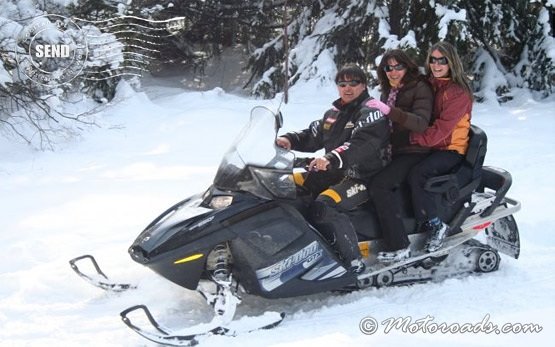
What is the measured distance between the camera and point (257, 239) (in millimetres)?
3443

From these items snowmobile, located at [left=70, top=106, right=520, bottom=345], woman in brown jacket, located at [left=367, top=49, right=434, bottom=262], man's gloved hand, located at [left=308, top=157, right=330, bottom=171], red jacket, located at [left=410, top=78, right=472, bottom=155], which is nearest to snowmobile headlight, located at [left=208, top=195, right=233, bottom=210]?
snowmobile, located at [left=70, top=106, right=520, bottom=345]

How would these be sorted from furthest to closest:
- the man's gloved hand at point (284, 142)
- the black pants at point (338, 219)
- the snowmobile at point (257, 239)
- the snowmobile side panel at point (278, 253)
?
the man's gloved hand at point (284, 142) < the black pants at point (338, 219) < the snowmobile side panel at point (278, 253) < the snowmobile at point (257, 239)

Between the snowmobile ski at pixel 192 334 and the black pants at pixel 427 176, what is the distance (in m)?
1.13

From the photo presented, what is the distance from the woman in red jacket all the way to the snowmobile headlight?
1.17 m

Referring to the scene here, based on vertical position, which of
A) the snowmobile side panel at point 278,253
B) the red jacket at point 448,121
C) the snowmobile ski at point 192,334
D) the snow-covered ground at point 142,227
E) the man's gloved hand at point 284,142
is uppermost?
the red jacket at point 448,121

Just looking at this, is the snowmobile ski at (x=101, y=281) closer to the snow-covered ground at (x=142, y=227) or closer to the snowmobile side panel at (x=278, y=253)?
the snow-covered ground at (x=142, y=227)

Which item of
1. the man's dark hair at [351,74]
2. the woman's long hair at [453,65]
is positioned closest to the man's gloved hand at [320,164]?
the man's dark hair at [351,74]

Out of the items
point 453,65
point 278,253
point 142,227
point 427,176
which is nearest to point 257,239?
point 278,253

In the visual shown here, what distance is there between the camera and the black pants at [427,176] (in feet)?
12.6

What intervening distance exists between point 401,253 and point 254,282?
0.99m

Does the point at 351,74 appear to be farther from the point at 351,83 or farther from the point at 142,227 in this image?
the point at 142,227

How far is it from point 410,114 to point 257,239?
3.98ft

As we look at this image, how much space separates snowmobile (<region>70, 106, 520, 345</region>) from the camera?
3.33 m

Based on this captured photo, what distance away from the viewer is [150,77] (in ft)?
47.4
